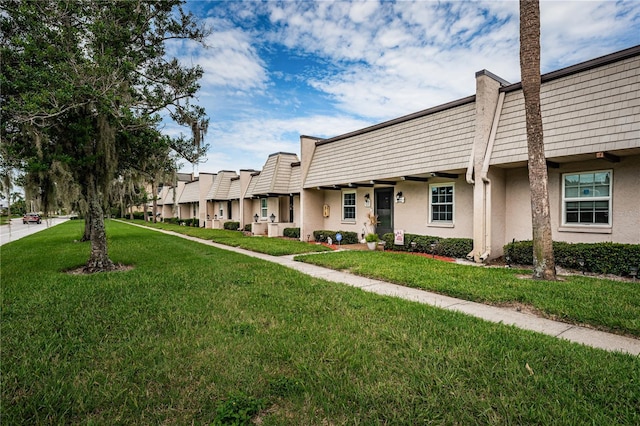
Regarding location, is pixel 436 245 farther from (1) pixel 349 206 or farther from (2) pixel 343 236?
(1) pixel 349 206

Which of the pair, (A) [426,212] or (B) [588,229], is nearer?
(B) [588,229]

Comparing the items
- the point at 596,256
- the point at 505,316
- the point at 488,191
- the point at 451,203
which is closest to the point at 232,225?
the point at 451,203

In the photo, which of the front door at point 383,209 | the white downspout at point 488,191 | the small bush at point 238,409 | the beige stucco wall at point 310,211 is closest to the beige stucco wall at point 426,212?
the front door at point 383,209

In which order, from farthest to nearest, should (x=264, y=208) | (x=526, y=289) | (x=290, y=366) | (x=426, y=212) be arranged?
1. (x=264, y=208)
2. (x=426, y=212)
3. (x=526, y=289)
4. (x=290, y=366)

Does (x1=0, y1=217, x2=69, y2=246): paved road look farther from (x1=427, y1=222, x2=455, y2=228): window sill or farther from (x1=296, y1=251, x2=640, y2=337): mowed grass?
(x1=427, y1=222, x2=455, y2=228): window sill

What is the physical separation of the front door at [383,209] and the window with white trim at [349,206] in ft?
4.87

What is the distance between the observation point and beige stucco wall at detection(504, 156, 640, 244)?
24.1 feet

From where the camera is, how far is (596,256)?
7297 mm

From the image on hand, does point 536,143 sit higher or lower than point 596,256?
→ higher

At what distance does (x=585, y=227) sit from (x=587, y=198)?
763mm

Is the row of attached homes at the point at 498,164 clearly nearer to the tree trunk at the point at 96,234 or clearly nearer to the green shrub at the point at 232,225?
the tree trunk at the point at 96,234

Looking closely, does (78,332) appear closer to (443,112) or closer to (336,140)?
(443,112)

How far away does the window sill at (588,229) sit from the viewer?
7734 millimetres

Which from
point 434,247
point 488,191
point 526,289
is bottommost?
point 526,289
